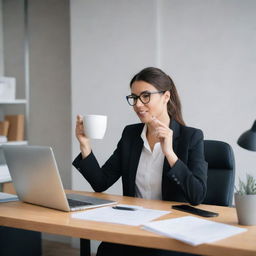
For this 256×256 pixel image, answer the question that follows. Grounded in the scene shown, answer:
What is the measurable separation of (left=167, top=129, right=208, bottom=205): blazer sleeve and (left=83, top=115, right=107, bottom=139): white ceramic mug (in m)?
0.31

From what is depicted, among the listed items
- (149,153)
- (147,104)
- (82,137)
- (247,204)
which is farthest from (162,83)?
(247,204)

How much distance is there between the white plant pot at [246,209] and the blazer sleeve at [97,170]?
80 centimetres

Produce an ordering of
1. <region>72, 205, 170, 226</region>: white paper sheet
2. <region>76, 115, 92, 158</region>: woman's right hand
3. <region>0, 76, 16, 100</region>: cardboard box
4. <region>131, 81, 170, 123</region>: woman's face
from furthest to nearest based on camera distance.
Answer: <region>0, 76, 16, 100</region>: cardboard box < <region>131, 81, 170, 123</region>: woman's face < <region>76, 115, 92, 158</region>: woman's right hand < <region>72, 205, 170, 226</region>: white paper sheet

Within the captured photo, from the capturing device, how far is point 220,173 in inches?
74.3

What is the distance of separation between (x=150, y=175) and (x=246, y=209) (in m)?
0.70

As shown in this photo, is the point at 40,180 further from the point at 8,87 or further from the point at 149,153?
the point at 8,87

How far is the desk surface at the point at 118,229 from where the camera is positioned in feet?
3.43

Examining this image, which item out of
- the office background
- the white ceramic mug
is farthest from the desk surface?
the office background

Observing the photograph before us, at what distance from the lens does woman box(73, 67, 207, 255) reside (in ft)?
5.83

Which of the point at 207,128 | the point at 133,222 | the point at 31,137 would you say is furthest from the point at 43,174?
the point at 31,137

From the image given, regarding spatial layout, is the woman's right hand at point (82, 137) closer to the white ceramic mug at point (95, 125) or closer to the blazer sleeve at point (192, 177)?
the white ceramic mug at point (95, 125)

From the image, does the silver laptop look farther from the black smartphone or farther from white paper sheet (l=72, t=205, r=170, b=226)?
the black smartphone

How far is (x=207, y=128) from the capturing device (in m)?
2.94

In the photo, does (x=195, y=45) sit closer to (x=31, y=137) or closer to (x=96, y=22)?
(x=96, y=22)
